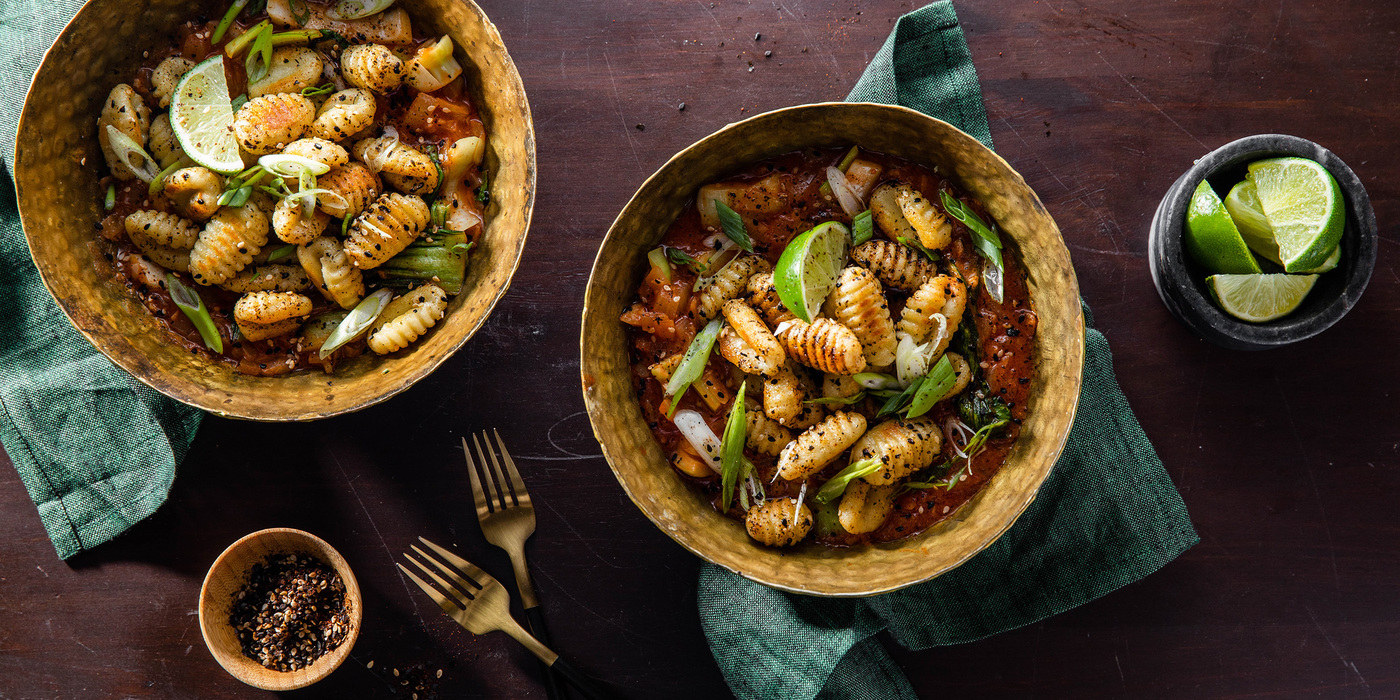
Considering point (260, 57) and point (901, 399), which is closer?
point (901, 399)

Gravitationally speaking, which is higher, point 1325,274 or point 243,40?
point 243,40

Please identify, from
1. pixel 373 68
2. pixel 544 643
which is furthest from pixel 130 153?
pixel 544 643

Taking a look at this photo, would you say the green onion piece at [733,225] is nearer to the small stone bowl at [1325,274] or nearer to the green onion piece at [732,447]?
the green onion piece at [732,447]

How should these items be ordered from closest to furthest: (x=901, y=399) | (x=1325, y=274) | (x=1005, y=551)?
(x=901, y=399), (x=1325, y=274), (x=1005, y=551)

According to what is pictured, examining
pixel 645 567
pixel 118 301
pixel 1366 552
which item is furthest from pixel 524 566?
pixel 1366 552

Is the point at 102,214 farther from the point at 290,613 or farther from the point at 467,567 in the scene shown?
the point at 467,567

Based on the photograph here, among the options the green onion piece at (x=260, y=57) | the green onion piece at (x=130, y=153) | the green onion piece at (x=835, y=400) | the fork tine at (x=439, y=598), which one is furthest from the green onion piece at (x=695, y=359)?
the green onion piece at (x=130, y=153)
